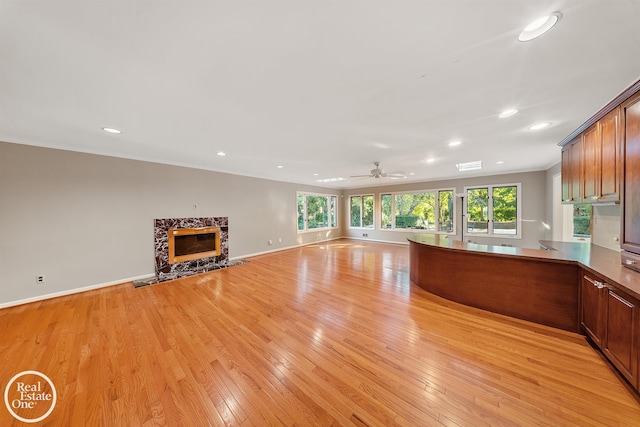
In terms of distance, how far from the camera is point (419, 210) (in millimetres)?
7840

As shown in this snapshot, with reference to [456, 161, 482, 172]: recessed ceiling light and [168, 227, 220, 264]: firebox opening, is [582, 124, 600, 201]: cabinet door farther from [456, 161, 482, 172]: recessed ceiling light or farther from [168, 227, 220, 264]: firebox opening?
[168, 227, 220, 264]: firebox opening

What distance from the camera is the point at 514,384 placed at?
164 centimetres

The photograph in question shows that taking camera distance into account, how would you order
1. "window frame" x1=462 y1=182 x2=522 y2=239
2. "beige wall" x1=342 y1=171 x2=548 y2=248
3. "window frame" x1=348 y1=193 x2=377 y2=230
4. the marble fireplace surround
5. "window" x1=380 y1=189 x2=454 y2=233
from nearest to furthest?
the marble fireplace surround → "beige wall" x1=342 y1=171 x2=548 y2=248 → "window frame" x1=462 y1=182 x2=522 y2=239 → "window" x1=380 y1=189 x2=454 y2=233 → "window frame" x1=348 y1=193 x2=377 y2=230

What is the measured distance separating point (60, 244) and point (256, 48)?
4706 mm

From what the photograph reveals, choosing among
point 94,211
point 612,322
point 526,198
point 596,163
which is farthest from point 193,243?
point 526,198

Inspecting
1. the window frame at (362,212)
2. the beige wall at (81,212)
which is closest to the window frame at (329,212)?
the window frame at (362,212)

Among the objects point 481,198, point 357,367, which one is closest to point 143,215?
point 357,367

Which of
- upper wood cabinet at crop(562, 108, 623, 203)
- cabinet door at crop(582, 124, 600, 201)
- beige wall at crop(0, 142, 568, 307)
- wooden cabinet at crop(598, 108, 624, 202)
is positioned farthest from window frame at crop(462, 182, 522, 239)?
wooden cabinet at crop(598, 108, 624, 202)

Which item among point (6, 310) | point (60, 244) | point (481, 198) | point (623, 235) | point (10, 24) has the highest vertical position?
point (10, 24)

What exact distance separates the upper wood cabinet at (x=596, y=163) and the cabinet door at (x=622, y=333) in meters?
1.11

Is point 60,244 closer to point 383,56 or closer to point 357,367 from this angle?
point 357,367

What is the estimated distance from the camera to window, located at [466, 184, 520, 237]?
6199mm

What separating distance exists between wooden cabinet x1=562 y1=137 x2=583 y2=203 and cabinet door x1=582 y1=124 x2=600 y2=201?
0.13m

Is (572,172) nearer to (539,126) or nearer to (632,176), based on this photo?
(539,126)
